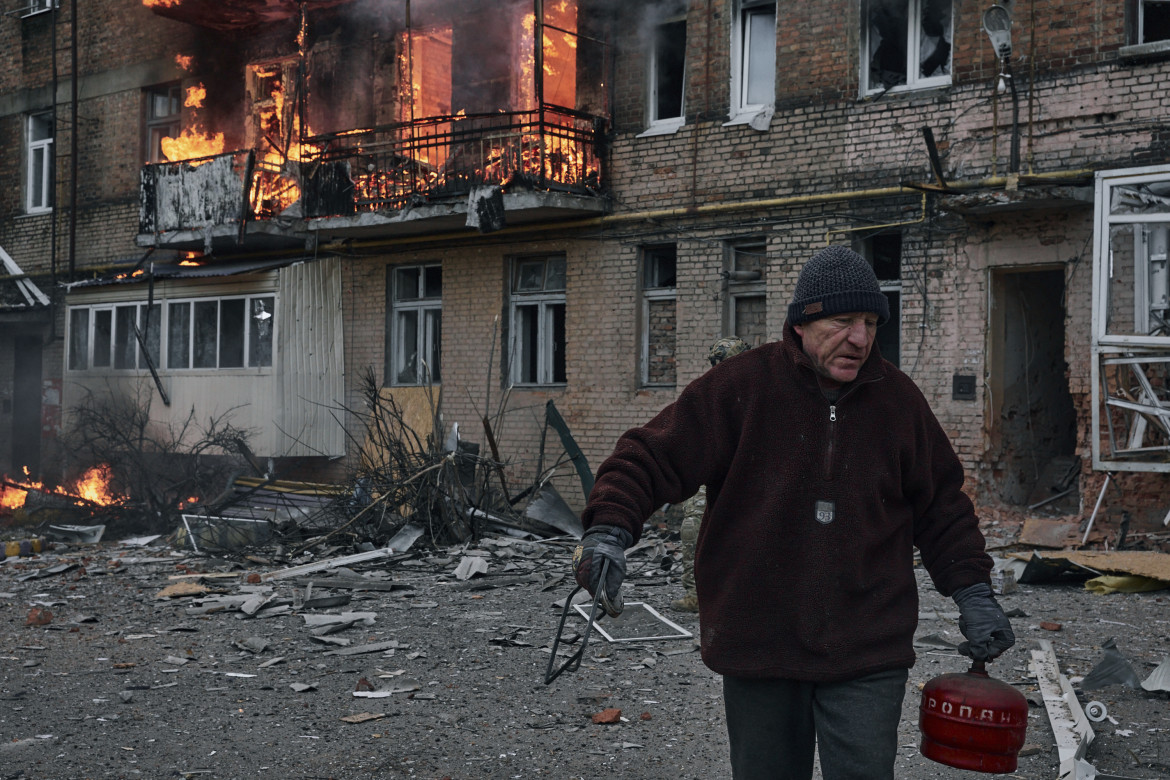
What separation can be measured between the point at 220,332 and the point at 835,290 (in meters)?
14.4

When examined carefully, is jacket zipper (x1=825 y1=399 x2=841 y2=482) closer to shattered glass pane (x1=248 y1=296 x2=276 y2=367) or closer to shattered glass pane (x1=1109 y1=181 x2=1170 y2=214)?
shattered glass pane (x1=1109 y1=181 x2=1170 y2=214)

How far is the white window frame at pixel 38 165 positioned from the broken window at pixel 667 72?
11.8m

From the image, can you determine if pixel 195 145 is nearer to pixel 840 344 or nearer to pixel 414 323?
pixel 414 323

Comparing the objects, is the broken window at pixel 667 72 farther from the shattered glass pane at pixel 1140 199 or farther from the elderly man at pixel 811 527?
the elderly man at pixel 811 527

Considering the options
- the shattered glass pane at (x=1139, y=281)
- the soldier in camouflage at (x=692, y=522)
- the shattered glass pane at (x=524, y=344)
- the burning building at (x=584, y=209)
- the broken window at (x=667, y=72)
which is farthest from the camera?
the shattered glass pane at (x=524, y=344)

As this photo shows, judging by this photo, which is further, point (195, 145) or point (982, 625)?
point (195, 145)

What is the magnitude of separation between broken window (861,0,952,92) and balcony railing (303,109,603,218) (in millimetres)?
3274

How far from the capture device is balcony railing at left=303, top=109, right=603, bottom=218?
13.2 meters

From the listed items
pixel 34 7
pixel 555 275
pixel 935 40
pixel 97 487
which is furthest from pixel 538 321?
pixel 34 7

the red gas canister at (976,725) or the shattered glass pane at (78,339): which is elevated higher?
the shattered glass pane at (78,339)

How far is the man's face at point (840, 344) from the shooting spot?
307 centimetres

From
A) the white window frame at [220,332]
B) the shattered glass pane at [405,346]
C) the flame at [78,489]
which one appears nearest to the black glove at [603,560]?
the flame at [78,489]

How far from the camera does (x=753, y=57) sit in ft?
41.4

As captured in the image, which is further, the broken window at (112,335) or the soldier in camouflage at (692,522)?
the broken window at (112,335)
